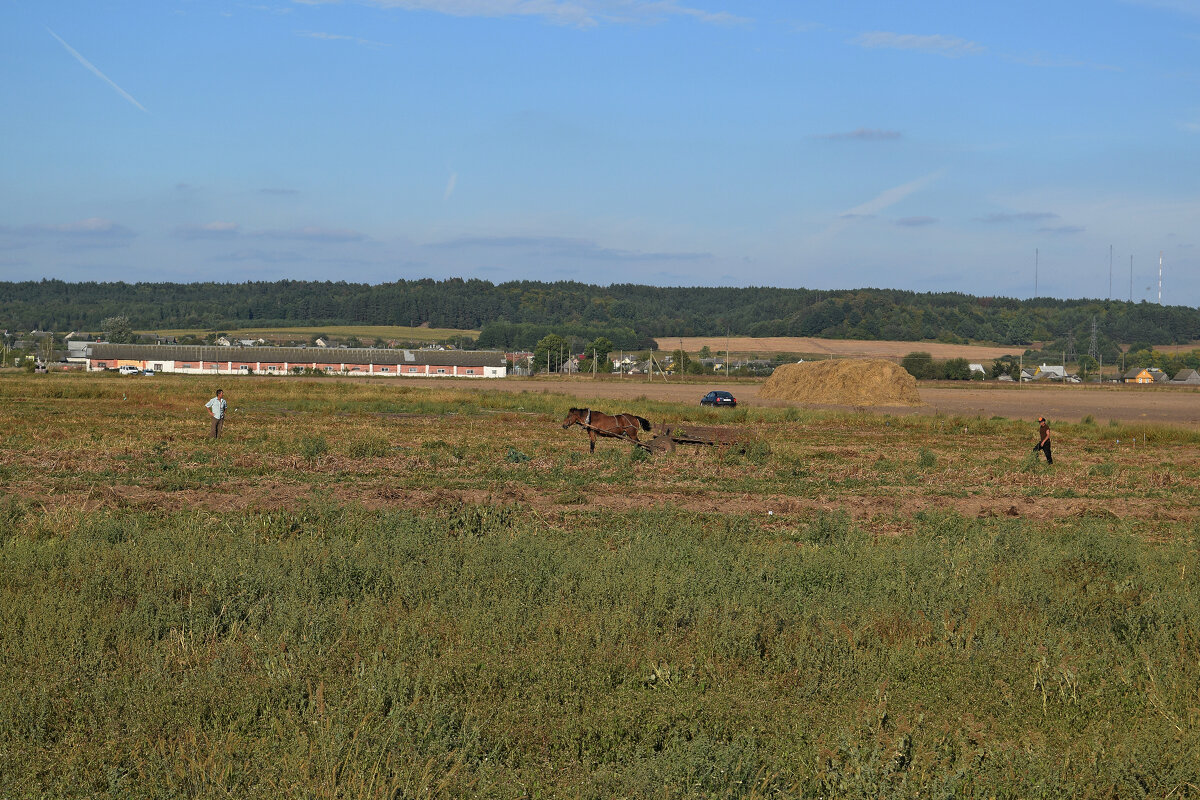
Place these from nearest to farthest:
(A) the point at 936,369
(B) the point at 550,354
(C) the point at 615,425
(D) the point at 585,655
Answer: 1. (D) the point at 585,655
2. (C) the point at 615,425
3. (A) the point at 936,369
4. (B) the point at 550,354

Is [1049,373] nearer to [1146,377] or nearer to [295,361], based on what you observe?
[1146,377]

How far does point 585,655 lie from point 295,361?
6244 inches

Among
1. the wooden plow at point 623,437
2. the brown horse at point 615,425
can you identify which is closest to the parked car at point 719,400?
the brown horse at point 615,425

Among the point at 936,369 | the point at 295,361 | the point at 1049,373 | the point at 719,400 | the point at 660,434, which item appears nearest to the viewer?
the point at 660,434

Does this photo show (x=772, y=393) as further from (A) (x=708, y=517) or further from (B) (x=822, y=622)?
(B) (x=822, y=622)

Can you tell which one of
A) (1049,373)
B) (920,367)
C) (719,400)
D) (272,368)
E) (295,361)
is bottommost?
(272,368)

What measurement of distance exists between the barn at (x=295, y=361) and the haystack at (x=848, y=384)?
76237mm

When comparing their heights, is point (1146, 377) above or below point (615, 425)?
below

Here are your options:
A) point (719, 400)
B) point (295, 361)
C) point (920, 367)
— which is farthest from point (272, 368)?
point (719, 400)

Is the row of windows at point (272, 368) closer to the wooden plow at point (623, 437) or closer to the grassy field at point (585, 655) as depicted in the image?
the wooden plow at point (623, 437)

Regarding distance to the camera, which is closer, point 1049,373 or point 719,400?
point 719,400

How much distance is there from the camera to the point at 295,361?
516 ft

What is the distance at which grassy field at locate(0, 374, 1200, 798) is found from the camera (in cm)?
540

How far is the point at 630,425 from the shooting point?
84.2 feet
